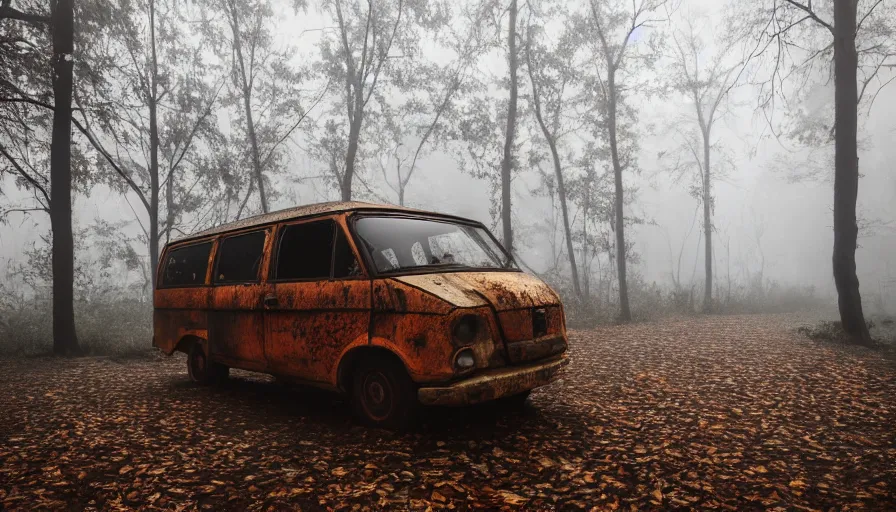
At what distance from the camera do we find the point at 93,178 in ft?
41.1

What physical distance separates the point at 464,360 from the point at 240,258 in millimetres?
3408

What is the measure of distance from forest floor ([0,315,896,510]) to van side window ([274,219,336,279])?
5.15 ft

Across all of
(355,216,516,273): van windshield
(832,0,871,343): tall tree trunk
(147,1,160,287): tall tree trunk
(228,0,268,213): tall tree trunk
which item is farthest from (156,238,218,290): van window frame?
(832,0,871,343): tall tree trunk

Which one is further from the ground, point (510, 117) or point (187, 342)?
point (510, 117)

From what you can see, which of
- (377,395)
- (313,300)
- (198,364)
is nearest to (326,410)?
(377,395)

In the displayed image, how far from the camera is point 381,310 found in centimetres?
392

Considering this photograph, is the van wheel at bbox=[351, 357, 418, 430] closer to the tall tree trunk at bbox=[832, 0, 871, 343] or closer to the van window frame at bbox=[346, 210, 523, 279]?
the van window frame at bbox=[346, 210, 523, 279]

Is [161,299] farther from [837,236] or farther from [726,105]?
[726,105]

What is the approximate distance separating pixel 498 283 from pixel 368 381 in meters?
1.56

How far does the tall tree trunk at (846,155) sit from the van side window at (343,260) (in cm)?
1016

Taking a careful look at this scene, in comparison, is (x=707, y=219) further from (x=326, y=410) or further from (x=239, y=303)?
(x=239, y=303)

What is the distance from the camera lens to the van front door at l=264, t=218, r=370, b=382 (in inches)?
164

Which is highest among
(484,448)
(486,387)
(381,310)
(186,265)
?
(186,265)

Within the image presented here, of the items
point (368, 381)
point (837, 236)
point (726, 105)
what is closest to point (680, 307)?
point (837, 236)
